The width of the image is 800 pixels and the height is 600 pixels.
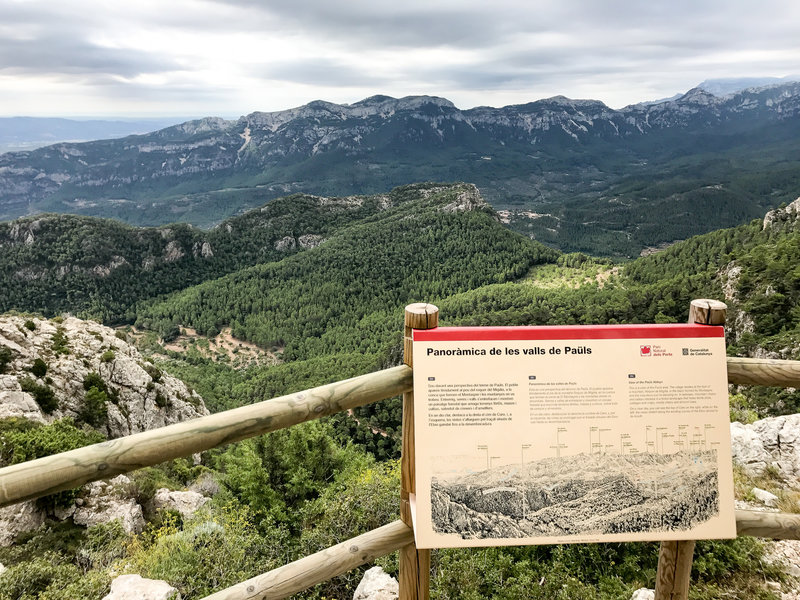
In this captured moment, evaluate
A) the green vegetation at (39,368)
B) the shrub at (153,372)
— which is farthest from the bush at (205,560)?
the shrub at (153,372)

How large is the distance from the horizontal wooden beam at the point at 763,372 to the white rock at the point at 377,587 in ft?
12.7

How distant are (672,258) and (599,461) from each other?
71.5m

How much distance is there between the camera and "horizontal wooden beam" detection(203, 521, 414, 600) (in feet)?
10.2

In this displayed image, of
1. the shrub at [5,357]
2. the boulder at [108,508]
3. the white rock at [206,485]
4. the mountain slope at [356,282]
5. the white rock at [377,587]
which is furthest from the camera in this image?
the mountain slope at [356,282]

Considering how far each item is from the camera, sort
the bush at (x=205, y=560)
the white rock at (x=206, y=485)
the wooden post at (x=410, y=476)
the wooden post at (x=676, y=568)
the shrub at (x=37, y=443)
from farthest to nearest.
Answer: the white rock at (x=206, y=485) → the shrub at (x=37, y=443) → the bush at (x=205, y=560) → the wooden post at (x=676, y=568) → the wooden post at (x=410, y=476)

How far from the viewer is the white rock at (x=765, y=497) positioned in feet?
20.3

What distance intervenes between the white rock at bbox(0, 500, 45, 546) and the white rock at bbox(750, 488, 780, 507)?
496 inches

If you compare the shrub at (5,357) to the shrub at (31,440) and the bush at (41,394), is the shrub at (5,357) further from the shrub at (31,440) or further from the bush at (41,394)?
the shrub at (31,440)

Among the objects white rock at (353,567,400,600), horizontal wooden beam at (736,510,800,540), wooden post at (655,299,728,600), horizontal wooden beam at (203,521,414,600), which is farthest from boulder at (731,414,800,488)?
horizontal wooden beam at (203,521,414,600)

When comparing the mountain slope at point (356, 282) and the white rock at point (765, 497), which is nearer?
the white rock at point (765, 497)

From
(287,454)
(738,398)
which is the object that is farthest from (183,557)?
(738,398)

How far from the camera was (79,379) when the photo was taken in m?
22.2

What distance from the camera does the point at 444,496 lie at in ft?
10.0

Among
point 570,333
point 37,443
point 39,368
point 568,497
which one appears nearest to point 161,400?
point 39,368
